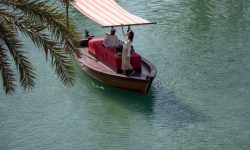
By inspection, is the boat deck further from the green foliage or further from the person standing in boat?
the green foliage

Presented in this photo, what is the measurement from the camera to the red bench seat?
18328mm

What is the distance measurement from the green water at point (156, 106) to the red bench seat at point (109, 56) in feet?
2.78

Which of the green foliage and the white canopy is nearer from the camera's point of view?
the green foliage

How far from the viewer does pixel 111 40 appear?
765 inches

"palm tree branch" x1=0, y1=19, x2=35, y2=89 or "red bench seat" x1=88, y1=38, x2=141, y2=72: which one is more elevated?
"palm tree branch" x1=0, y1=19, x2=35, y2=89

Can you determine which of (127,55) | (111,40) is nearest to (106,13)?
(111,40)

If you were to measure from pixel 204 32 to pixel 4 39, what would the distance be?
51.2 ft

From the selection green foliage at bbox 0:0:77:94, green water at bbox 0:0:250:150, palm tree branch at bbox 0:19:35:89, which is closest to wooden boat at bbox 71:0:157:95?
green water at bbox 0:0:250:150

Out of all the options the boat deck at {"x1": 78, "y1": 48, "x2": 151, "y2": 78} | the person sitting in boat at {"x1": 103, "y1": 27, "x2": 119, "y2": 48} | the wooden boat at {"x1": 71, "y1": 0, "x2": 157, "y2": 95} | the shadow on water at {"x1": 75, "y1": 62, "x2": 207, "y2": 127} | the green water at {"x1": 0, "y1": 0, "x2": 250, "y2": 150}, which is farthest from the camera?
the person sitting in boat at {"x1": 103, "y1": 27, "x2": 119, "y2": 48}

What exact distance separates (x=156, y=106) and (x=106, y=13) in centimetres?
425

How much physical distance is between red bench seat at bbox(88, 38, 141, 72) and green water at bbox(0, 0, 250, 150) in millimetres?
846

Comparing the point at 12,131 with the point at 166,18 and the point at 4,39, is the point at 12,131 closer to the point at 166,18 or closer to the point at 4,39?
the point at 4,39

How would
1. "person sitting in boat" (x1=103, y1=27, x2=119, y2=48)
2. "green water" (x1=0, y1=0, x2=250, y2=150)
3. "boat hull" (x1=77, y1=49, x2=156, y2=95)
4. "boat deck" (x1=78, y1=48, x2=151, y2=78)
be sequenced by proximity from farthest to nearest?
"person sitting in boat" (x1=103, y1=27, x2=119, y2=48), "boat deck" (x1=78, y1=48, x2=151, y2=78), "boat hull" (x1=77, y1=49, x2=156, y2=95), "green water" (x1=0, y1=0, x2=250, y2=150)

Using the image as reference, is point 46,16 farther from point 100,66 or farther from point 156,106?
point 100,66
